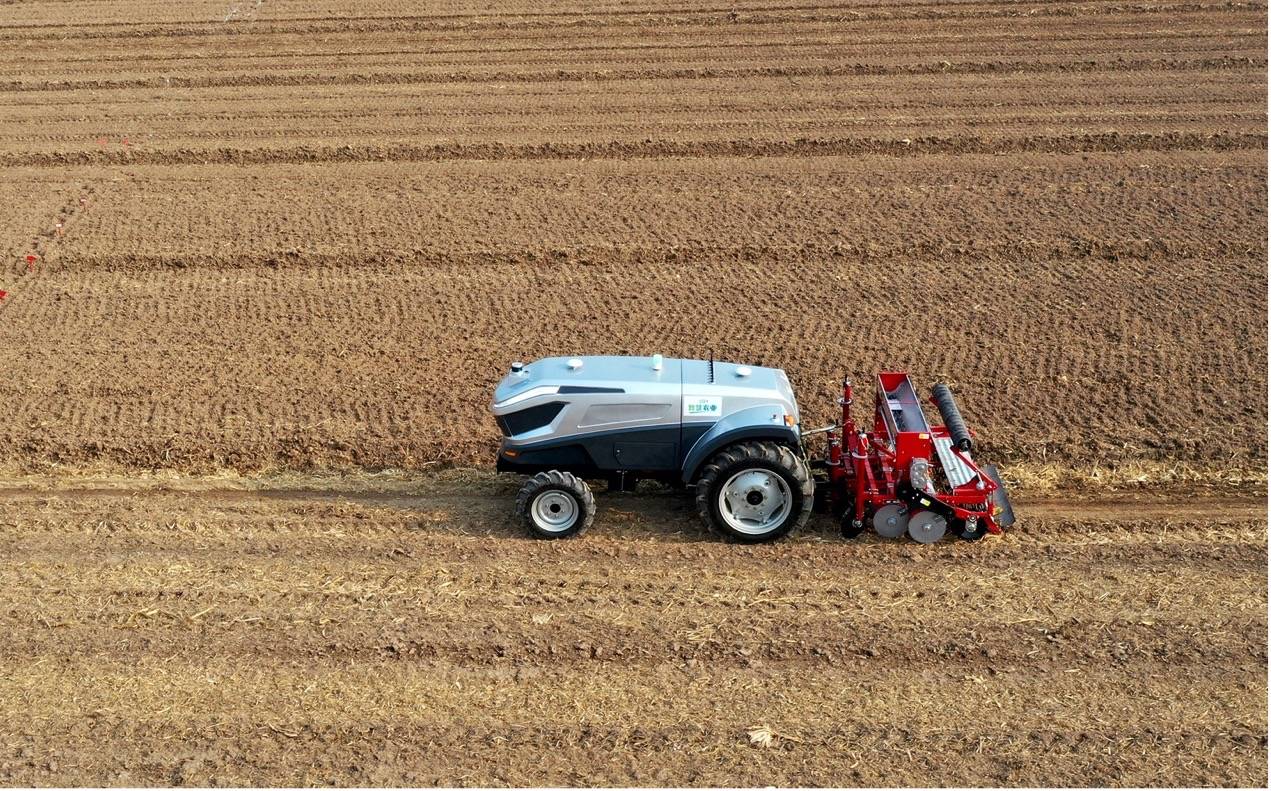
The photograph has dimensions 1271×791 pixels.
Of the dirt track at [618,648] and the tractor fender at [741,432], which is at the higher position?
the tractor fender at [741,432]

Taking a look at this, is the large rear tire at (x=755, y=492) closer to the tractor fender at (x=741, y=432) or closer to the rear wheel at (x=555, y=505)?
the tractor fender at (x=741, y=432)

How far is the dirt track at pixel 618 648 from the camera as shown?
6.71 meters

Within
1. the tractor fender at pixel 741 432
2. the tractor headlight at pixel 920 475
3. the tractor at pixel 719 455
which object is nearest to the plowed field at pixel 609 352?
the tractor at pixel 719 455

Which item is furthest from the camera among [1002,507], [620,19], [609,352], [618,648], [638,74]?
[620,19]

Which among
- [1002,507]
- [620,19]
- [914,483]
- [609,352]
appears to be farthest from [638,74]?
[914,483]

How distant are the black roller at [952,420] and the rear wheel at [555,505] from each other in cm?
249

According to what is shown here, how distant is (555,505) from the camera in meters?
8.73

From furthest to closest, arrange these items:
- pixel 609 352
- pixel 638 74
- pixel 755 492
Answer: pixel 638 74, pixel 609 352, pixel 755 492

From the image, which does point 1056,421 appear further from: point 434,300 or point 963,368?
point 434,300

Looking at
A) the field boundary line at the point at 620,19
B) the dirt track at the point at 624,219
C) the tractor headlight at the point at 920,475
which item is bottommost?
the tractor headlight at the point at 920,475

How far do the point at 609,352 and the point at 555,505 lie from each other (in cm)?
316

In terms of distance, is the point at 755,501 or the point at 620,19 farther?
the point at 620,19

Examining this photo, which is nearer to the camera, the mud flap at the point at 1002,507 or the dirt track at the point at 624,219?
the mud flap at the point at 1002,507

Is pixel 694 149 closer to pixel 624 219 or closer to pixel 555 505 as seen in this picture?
pixel 624 219
